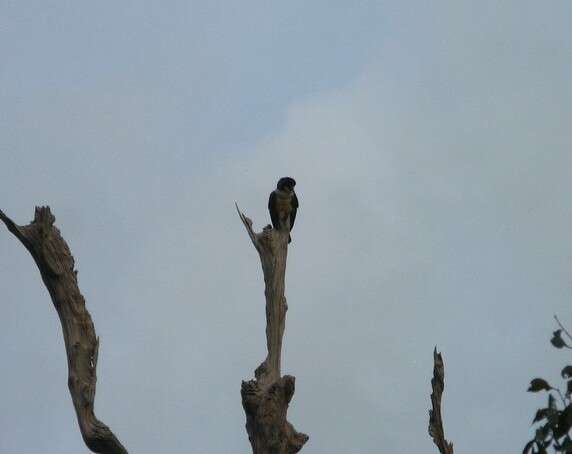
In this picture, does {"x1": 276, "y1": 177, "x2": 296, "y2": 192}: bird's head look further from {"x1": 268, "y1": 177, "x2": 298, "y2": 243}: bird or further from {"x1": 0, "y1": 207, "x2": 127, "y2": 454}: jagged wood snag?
{"x1": 0, "y1": 207, "x2": 127, "y2": 454}: jagged wood snag

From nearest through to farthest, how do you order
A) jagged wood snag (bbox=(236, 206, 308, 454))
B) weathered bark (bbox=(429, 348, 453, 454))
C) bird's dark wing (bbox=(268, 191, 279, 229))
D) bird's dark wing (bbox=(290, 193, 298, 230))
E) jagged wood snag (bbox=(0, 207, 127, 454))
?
weathered bark (bbox=(429, 348, 453, 454)) → jagged wood snag (bbox=(236, 206, 308, 454)) → jagged wood snag (bbox=(0, 207, 127, 454)) → bird's dark wing (bbox=(268, 191, 279, 229)) → bird's dark wing (bbox=(290, 193, 298, 230))

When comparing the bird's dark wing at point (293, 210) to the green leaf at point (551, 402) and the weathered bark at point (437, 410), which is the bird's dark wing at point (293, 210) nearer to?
the weathered bark at point (437, 410)

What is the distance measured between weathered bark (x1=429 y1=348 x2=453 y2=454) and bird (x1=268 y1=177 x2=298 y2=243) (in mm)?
3389

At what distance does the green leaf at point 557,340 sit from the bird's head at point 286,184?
9234 millimetres

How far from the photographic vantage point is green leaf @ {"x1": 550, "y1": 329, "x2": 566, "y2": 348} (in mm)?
5070


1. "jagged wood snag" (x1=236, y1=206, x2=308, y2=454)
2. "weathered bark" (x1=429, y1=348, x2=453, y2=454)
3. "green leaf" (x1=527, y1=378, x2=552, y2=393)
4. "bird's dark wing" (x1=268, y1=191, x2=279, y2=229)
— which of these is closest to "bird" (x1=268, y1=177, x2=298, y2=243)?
"bird's dark wing" (x1=268, y1=191, x2=279, y2=229)

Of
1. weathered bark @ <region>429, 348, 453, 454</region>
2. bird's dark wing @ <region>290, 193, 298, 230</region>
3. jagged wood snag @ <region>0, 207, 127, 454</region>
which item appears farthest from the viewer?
bird's dark wing @ <region>290, 193, 298, 230</region>

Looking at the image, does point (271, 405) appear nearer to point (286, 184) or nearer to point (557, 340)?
point (286, 184)

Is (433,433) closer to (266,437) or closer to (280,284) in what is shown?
(266,437)

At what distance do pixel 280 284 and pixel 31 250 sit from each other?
2.58 meters

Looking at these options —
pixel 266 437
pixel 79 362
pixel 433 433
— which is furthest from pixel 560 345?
pixel 79 362

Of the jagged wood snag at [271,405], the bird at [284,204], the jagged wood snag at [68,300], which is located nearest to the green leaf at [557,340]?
the jagged wood snag at [271,405]

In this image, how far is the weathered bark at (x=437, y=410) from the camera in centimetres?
1018

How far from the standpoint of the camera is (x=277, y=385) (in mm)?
10953
